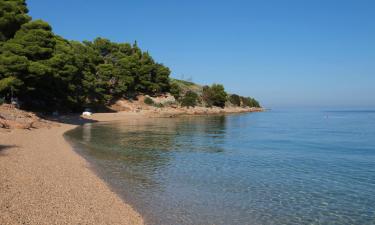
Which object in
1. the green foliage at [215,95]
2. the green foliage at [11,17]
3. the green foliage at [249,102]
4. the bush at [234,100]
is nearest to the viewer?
the green foliage at [11,17]

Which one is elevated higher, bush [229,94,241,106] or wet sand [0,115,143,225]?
bush [229,94,241,106]

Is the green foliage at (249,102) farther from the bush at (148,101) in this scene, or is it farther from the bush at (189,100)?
the bush at (148,101)

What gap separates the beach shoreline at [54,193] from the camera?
825cm

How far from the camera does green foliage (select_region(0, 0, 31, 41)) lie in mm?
36031

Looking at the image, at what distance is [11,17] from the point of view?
119ft

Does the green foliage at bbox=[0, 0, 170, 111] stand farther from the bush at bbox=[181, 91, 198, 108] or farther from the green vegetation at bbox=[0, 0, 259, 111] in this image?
the bush at bbox=[181, 91, 198, 108]

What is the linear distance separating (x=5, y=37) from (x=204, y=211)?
35.1 metres

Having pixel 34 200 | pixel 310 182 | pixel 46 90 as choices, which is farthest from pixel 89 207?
pixel 46 90

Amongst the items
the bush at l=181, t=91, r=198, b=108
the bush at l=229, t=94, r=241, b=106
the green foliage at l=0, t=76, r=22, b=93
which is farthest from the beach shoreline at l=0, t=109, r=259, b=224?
the bush at l=229, t=94, r=241, b=106

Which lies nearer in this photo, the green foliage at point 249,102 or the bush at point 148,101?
the bush at point 148,101

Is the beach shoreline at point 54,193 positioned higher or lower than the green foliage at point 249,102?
lower

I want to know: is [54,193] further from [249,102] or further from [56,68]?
[249,102]

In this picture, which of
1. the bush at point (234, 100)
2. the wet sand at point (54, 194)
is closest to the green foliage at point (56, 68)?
the wet sand at point (54, 194)

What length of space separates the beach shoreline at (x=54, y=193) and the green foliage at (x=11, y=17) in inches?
923
